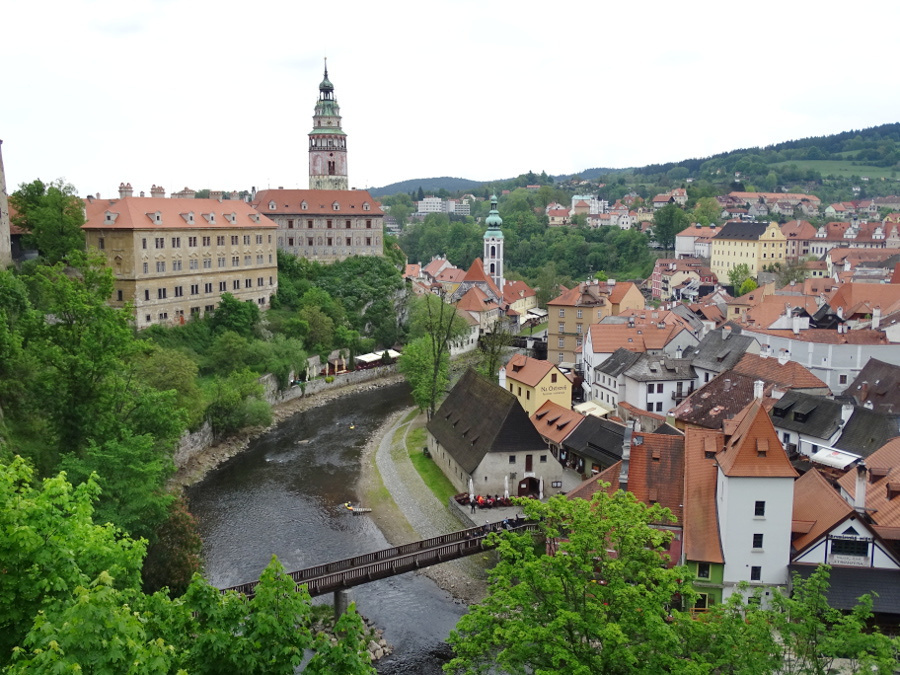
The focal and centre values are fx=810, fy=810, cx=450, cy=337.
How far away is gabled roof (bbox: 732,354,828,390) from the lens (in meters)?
42.9

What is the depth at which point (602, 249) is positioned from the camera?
430 feet

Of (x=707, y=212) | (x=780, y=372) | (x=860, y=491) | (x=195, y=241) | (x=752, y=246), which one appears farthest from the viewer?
(x=707, y=212)

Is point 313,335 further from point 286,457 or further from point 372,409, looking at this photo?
point 286,457

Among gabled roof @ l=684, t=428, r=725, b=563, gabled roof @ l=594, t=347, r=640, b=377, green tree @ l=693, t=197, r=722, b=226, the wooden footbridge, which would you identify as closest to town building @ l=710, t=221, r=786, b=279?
green tree @ l=693, t=197, r=722, b=226

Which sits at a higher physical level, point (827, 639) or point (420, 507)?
point (827, 639)

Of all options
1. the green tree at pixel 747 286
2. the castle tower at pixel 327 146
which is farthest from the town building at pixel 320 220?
the green tree at pixel 747 286

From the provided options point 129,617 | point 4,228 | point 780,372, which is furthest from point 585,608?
point 4,228

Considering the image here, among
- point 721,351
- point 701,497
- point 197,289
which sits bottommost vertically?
point 701,497

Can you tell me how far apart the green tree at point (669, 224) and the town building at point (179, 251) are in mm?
79512

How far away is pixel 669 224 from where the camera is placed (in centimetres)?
13100

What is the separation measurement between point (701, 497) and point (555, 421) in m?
15.0

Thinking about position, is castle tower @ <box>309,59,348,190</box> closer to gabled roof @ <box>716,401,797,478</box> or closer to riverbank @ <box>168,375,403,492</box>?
riverbank @ <box>168,375,403,492</box>

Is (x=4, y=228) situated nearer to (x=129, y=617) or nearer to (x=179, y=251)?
(x=179, y=251)

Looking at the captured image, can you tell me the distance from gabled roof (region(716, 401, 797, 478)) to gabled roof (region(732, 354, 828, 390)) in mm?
18031
